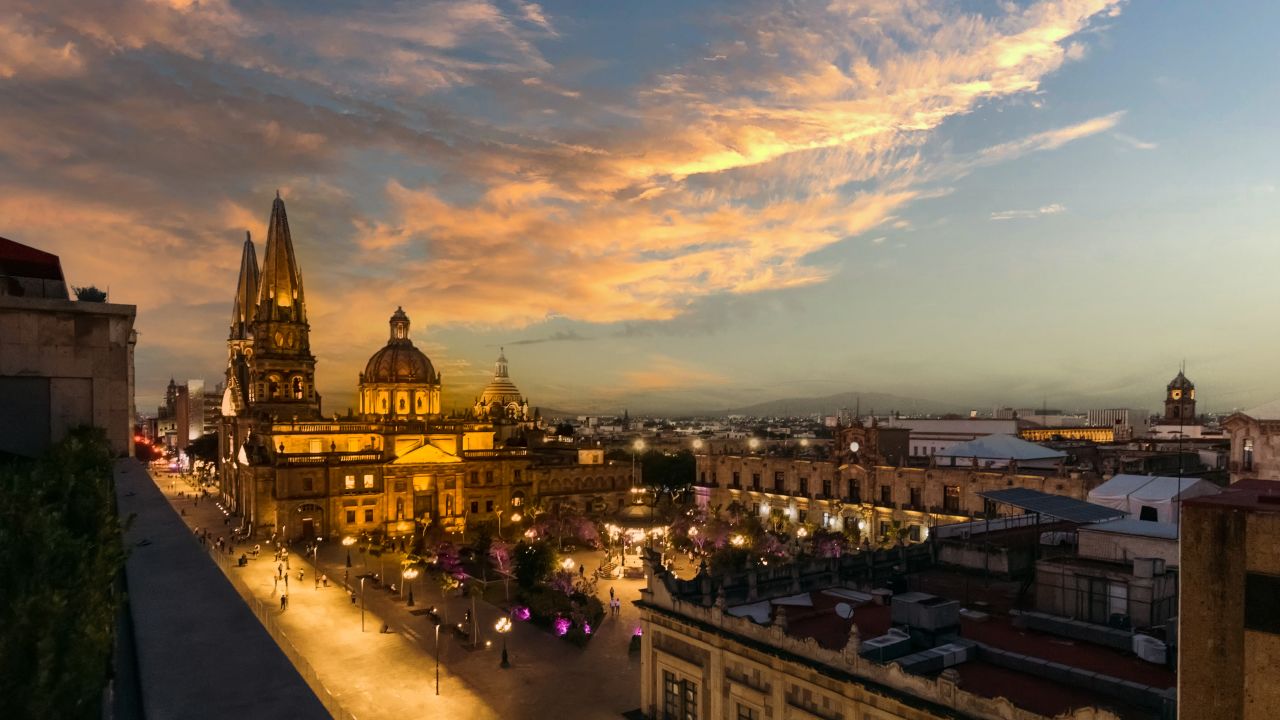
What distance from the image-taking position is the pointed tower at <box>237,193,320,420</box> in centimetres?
8562

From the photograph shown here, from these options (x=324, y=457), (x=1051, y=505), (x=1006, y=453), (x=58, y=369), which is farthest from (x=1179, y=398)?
(x=58, y=369)

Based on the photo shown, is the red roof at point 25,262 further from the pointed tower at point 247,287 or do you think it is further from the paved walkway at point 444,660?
the pointed tower at point 247,287

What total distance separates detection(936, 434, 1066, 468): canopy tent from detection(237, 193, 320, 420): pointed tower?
68.3m

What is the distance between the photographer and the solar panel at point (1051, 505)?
26.6m

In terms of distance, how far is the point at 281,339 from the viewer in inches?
3433

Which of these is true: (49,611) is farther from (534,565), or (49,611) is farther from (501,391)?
(501,391)

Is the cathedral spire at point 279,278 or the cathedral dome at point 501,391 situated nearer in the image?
the cathedral spire at point 279,278

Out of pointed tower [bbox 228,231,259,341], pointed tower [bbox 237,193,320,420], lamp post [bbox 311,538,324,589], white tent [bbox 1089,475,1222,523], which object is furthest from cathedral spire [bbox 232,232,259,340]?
white tent [bbox 1089,475,1222,523]

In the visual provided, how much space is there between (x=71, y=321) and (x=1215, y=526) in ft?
71.5

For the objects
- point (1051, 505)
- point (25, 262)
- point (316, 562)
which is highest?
point (25, 262)

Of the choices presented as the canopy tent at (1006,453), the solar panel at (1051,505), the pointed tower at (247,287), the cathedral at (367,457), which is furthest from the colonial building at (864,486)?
the pointed tower at (247,287)

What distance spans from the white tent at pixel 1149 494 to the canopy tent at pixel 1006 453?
54.9 feet

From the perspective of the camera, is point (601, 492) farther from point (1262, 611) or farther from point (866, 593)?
point (1262, 611)

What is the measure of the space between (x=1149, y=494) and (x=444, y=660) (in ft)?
122
